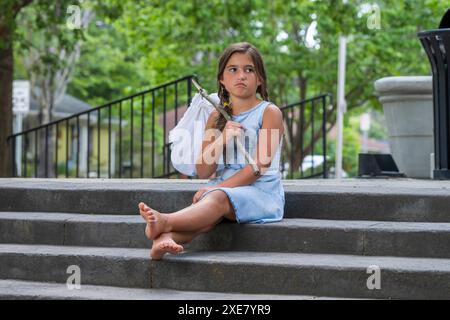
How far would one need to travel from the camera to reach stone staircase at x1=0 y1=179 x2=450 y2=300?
16.0 ft

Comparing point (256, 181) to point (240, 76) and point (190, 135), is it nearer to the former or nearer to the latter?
point (190, 135)

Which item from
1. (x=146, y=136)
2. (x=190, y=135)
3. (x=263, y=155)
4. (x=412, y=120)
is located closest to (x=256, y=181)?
(x=263, y=155)

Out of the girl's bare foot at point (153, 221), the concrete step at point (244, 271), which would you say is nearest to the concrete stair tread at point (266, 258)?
the concrete step at point (244, 271)

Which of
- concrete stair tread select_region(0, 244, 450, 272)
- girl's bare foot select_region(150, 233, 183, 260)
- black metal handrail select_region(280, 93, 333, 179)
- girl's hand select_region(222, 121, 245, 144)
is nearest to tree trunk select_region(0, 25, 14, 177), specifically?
black metal handrail select_region(280, 93, 333, 179)

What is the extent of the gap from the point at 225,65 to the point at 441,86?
122 inches

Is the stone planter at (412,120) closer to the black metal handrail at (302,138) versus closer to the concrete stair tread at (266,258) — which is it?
the black metal handrail at (302,138)

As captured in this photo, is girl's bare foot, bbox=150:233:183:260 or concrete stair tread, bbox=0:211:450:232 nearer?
girl's bare foot, bbox=150:233:183:260

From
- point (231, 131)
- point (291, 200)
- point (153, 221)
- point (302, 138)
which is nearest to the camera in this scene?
point (153, 221)

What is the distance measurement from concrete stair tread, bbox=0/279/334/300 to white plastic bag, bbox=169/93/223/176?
37.8 inches

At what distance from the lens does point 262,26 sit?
21.0 meters

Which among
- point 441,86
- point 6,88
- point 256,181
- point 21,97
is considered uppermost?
point 21,97

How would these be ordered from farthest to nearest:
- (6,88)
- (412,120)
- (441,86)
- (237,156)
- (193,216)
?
(6,88) → (412,120) → (441,86) → (237,156) → (193,216)

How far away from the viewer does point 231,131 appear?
538 cm

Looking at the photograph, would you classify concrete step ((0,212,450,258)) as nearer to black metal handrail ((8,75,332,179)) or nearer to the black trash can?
black metal handrail ((8,75,332,179))
